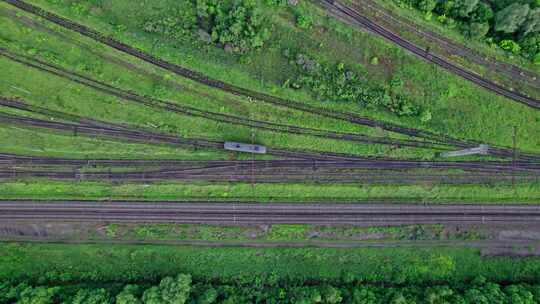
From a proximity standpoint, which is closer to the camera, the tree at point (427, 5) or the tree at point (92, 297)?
the tree at point (92, 297)

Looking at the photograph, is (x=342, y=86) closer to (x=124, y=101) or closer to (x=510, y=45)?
(x=510, y=45)

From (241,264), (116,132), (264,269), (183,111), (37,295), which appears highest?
(183,111)

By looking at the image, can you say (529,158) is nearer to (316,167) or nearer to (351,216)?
(351,216)

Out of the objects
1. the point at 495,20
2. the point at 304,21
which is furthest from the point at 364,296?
the point at 495,20

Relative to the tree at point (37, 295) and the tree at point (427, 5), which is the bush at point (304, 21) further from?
the tree at point (37, 295)

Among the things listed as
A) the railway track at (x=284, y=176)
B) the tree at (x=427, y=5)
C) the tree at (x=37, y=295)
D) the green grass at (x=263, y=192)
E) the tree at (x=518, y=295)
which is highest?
the tree at (x=427, y=5)

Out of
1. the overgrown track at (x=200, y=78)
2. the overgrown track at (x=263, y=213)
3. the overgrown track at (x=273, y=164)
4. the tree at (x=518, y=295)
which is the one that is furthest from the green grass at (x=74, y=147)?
the tree at (x=518, y=295)
